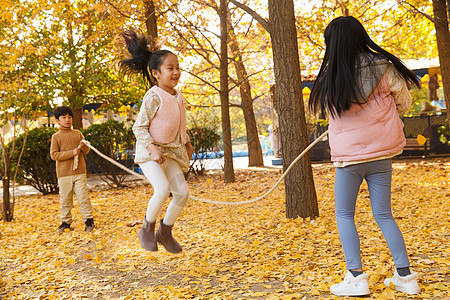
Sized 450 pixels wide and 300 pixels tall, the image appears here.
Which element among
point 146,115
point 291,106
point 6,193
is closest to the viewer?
point 146,115

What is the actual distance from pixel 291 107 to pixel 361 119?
269cm

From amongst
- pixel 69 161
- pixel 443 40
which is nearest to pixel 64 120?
pixel 69 161

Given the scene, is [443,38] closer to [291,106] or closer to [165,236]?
[291,106]

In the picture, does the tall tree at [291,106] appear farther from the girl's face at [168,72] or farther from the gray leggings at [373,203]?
the gray leggings at [373,203]

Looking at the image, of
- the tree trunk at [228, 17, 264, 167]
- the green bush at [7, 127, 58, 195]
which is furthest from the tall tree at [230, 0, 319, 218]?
the tree trunk at [228, 17, 264, 167]

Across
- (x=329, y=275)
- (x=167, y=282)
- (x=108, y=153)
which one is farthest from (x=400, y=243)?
(x=108, y=153)

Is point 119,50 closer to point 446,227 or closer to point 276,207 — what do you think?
point 276,207

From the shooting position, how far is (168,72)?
373 cm

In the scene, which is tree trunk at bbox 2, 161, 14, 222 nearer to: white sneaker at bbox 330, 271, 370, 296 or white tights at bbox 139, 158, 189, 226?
white tights at bbox 139, 158, 189, 226

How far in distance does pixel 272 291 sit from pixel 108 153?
8.75 metres

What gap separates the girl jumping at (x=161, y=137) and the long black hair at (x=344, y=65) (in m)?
1.33

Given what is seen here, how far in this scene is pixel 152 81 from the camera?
166 inches

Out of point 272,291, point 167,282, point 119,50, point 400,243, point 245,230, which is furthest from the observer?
point 119,50

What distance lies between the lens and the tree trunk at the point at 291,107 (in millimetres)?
5512
